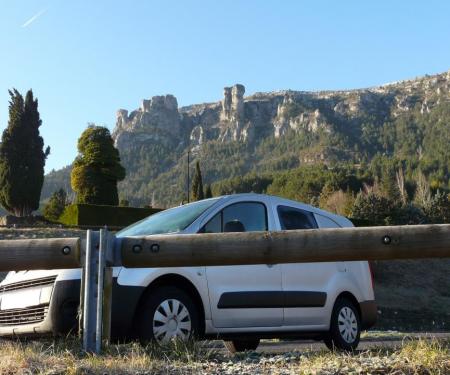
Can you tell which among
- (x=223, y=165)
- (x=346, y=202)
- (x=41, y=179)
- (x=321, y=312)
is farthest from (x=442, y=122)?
(x=321, y=312)

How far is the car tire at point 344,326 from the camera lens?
6.79 metres

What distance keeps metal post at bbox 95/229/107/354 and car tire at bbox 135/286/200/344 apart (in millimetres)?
1132

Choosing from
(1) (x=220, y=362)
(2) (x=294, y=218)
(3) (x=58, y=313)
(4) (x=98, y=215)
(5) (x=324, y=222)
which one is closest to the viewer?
(1) (x=220, y=362)

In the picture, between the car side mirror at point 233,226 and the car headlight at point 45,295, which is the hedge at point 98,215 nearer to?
the car side mirror at point 233,226

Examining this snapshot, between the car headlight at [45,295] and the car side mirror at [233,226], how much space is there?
6.21ft

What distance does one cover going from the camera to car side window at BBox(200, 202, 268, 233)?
651 centimetres

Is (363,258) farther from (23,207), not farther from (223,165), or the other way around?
(223,165)

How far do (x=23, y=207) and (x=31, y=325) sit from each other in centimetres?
4057

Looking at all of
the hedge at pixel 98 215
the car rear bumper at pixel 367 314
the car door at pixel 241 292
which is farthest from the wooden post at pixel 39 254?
the hedge at pixel 98 215

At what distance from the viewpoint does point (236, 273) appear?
615 centimetres

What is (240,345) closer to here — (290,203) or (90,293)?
(290,203)

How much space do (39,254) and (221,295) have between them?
2.15 metres

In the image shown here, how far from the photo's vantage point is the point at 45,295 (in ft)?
18.2

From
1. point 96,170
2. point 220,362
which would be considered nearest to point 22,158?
point 96,170
